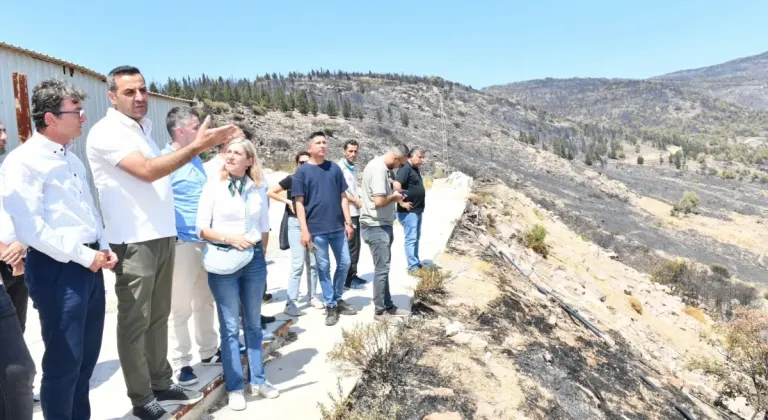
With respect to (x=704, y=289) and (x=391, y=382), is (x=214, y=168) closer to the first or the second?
(x=391, y=382)

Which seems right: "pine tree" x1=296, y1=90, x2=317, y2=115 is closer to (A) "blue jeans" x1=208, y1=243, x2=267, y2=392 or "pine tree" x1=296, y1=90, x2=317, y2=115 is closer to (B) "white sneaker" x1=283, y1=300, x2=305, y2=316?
(B) "white sneaker" x1=283, y1=300, x2=305, y2=316

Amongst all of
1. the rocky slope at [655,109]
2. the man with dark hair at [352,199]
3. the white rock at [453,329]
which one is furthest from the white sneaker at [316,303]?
the rocky slope at [655,109]

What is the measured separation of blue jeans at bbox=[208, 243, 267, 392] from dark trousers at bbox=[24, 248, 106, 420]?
0.84 m

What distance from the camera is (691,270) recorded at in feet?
51.5

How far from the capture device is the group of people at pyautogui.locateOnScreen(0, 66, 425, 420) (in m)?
2.27

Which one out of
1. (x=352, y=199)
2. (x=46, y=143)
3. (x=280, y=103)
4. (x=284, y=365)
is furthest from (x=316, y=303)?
(x=280, y=103)

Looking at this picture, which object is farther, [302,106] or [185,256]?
[302,106]

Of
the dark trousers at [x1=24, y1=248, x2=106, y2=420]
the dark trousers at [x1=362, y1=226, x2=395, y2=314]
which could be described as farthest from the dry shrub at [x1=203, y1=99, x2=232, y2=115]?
the dark trousers at [x1=24, y1=248, x2=106, y2=420]

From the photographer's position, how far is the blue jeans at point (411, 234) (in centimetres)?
675

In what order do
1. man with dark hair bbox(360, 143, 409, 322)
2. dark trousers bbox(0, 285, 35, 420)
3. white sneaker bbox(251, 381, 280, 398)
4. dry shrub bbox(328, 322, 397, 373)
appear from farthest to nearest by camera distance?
man with dark hair bbox(360, 143, 409, 322)
dry shrub bbox(328, 322, 397, 373)
white sneaker bbox(251, 381, 280, 398)
dark trousers bbox(0, 285, 35, 420)

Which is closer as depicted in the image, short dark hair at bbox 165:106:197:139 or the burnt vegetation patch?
short dark hair at bbox 165:106:197:139

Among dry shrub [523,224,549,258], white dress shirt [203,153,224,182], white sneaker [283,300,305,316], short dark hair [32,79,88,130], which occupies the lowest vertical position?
dry shrub [523,224,549,258]

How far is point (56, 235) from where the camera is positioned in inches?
89.0

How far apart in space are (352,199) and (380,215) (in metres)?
0.92
